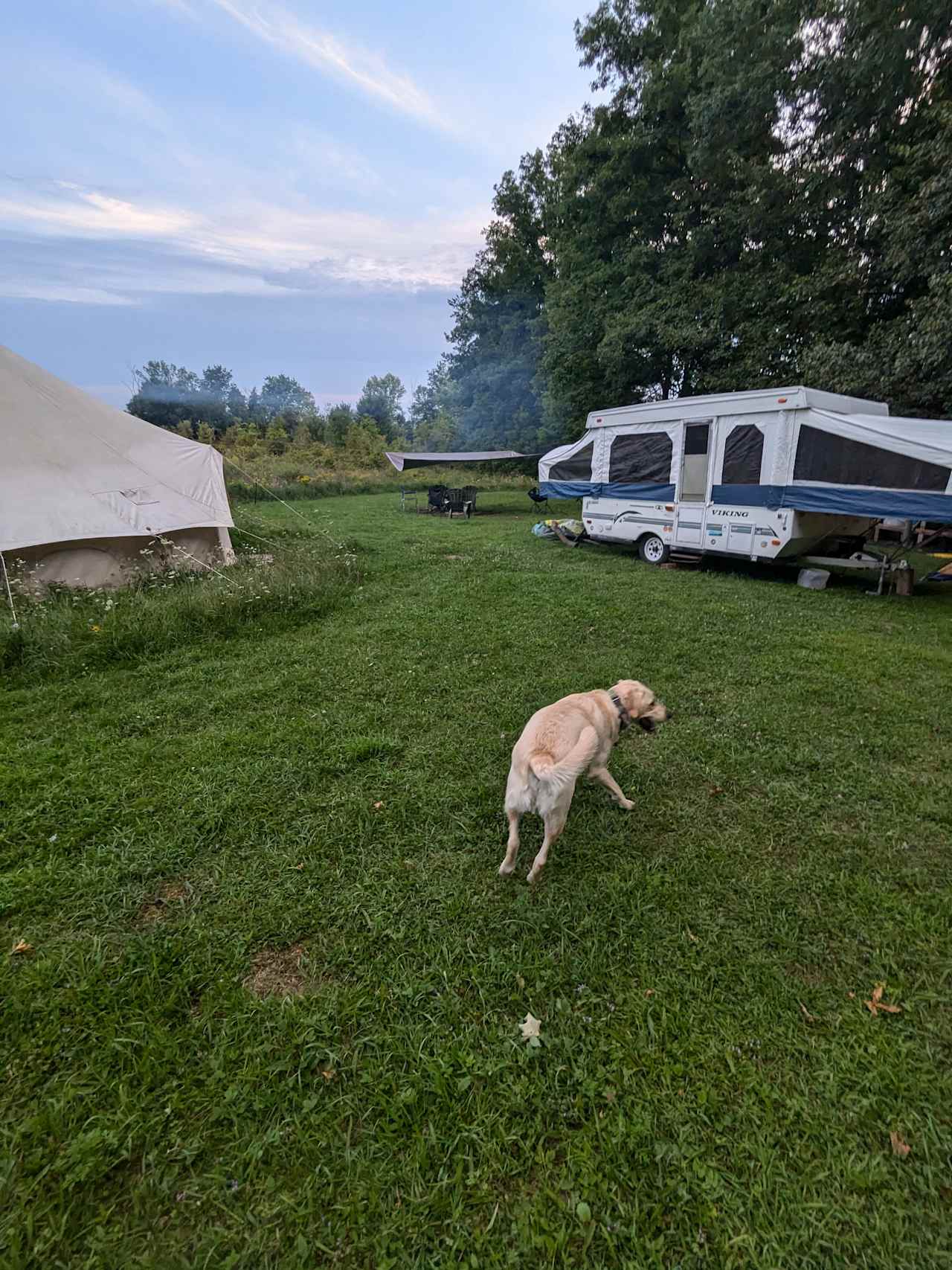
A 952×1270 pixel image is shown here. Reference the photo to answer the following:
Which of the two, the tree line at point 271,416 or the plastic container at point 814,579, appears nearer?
the plastic container at point 814,579

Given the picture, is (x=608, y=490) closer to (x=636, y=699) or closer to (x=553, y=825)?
(x=636, y=699)

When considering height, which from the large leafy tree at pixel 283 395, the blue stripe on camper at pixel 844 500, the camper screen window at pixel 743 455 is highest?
Answer: the large leafy tree at pixel 283 395

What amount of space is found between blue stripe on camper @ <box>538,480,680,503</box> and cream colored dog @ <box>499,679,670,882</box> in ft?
24.3

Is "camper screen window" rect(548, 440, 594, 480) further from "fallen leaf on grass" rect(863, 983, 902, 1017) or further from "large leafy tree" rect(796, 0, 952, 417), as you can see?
"fallen leaf on grass" rect(863, 983, 902, 1017)

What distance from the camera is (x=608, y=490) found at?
10539 millimetres

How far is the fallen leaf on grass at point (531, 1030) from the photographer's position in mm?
1872

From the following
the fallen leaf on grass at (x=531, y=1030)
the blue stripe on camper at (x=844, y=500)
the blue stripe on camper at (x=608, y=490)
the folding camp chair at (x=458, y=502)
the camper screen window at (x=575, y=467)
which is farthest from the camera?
the folding camp chair at (x=458, y=502)

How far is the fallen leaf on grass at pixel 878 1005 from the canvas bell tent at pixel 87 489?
323 inches

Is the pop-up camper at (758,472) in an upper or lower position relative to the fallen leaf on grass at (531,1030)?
upper

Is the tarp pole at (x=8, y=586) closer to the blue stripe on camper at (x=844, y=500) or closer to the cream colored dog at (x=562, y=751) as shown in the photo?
the cream colored dog at (x=562, y=751)

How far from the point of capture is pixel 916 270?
962cm

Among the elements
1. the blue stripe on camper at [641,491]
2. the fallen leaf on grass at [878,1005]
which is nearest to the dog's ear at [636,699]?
the fallen leaf on grass at [878,1005]

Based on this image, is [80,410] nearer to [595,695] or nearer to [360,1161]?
[595,695]

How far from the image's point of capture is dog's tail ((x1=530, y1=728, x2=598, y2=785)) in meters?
2.22
